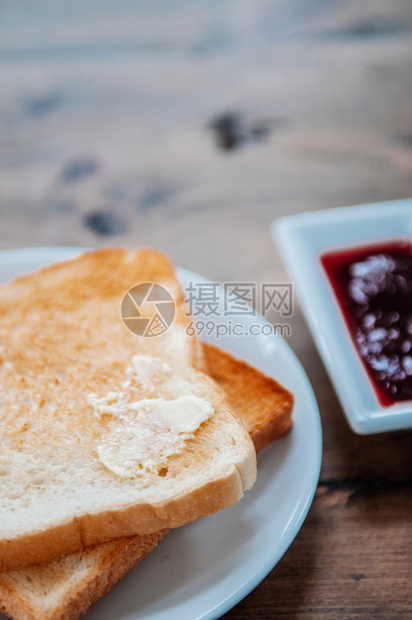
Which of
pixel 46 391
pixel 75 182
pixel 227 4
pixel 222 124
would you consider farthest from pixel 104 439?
pixel 227 4

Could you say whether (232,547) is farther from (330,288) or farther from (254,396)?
(330,288)

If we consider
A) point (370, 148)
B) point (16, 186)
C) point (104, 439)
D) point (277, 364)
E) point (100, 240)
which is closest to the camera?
point (104, 439)

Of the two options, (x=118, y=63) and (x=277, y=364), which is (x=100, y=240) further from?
(x=118, y=63)

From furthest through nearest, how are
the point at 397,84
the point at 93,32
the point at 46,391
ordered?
the point at 93,32 → the point at 397,84 → the point at 46,391
